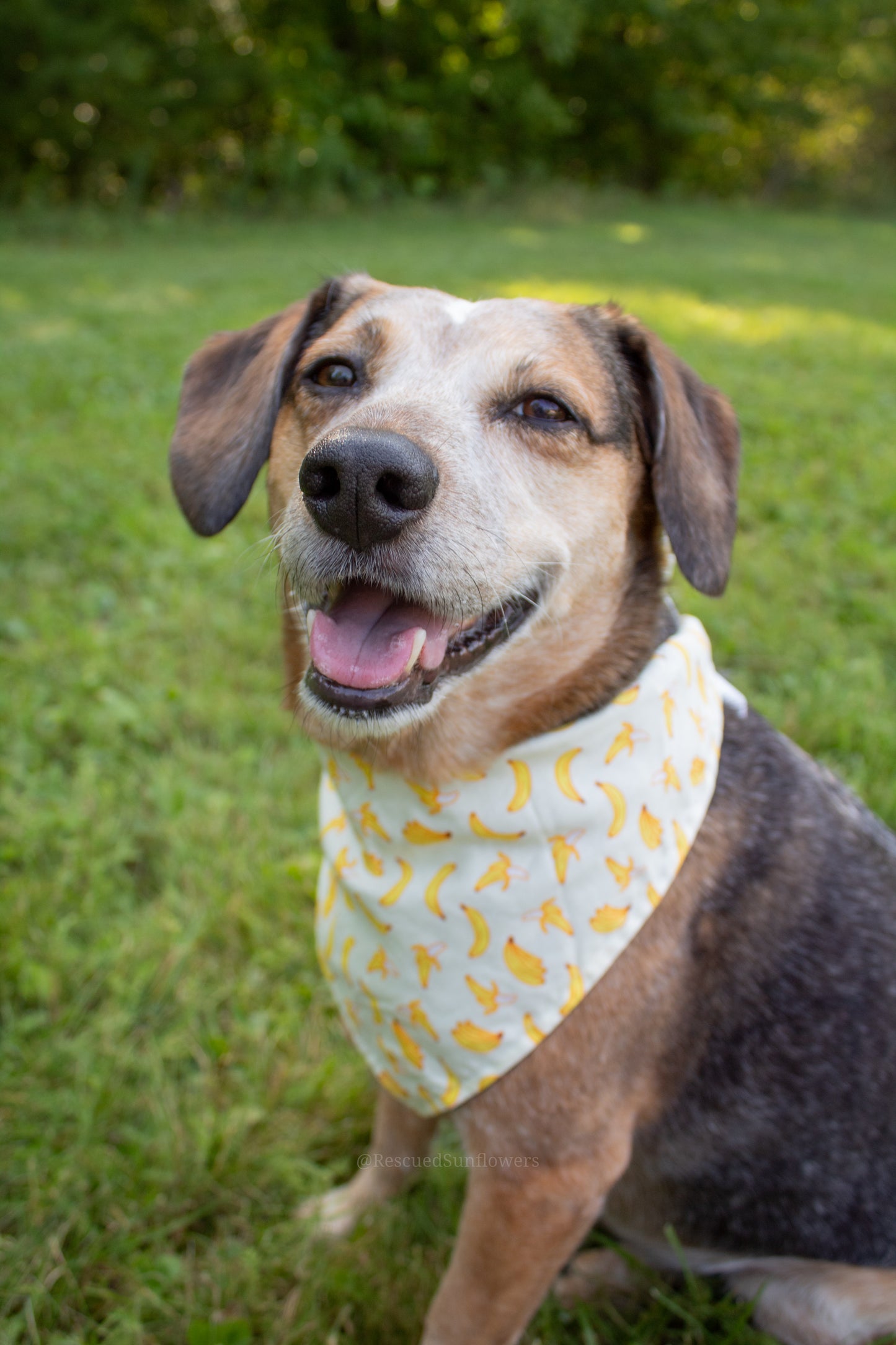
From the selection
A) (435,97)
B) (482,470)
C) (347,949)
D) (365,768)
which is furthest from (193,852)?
(435,97)

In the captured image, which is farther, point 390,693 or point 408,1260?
point 408,1260

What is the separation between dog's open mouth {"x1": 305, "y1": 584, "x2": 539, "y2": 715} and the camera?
2010mm

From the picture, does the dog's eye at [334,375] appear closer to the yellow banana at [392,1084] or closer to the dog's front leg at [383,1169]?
the yellow banana at [392,1084]

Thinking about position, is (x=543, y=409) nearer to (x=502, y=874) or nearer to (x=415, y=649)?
(x=415, y=649)

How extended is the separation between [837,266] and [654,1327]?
56.1ft

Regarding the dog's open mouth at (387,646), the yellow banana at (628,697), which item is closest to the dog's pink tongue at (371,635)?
the dog's open mouth at (387,646)

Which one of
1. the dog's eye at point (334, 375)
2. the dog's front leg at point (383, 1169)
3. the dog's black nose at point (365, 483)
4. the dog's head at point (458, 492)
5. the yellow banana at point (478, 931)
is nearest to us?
the dog's black nose at point (365, 483)

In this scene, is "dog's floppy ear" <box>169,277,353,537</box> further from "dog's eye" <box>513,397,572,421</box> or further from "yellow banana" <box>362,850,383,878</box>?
"yellow banana" <box>362,850,383,878</box>

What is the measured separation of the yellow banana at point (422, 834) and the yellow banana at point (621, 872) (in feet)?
1.27

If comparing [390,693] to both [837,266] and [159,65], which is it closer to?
[837,266]

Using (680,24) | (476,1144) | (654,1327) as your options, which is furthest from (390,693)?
(680,24)

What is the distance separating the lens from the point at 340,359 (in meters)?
2.45

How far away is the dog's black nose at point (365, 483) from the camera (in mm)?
1820

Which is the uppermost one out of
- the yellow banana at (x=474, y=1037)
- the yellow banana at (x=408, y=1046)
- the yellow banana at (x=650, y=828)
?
the yellow banana at (x=650, y=828)
